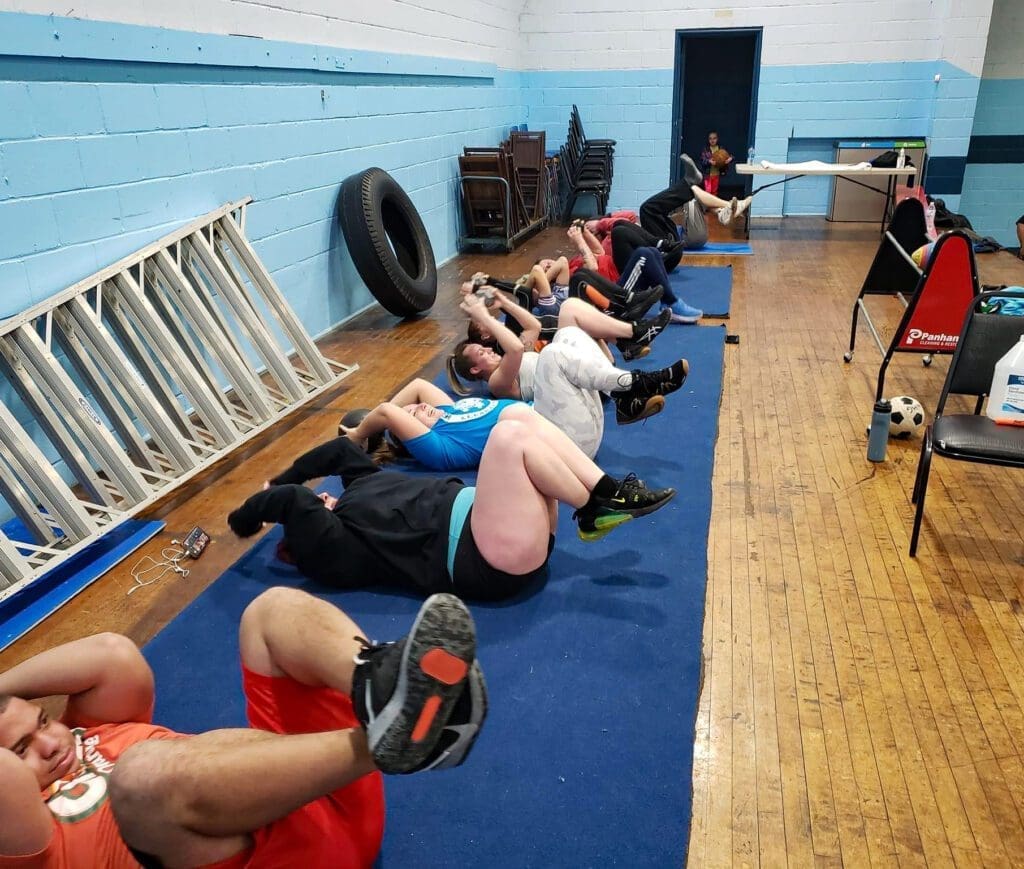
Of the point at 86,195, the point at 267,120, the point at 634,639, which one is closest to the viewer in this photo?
the point at 634,639

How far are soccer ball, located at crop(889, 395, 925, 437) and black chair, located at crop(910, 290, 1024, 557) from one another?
1.04ft

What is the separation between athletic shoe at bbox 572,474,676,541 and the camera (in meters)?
2.34

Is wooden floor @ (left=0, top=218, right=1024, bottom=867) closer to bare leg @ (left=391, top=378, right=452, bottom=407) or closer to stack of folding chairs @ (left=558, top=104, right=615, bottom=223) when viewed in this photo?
bare leg @ (left=391, top=378, right=452, bottom=407)

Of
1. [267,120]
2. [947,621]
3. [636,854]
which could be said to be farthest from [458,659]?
[267,120]

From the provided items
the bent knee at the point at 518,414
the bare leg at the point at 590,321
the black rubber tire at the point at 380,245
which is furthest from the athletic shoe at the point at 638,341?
the black rubber tire at the point at 380,245

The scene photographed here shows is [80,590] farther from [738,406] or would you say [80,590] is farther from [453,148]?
[453,148]

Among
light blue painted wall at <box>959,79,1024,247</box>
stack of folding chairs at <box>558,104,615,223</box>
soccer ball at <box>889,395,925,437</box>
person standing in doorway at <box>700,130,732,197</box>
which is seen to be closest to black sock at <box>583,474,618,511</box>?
soccer ball at <box>889,395,925,437</box>

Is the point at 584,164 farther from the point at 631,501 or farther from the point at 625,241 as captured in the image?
the point at 631,501

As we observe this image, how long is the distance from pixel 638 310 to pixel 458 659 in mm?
3687

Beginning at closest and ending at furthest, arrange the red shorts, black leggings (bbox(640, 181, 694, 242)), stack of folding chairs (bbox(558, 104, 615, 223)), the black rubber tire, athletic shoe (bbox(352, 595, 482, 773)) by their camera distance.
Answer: athletic shoe (bbox(352, 595, 482, 773)) → the red shorts → the black rubber tire → black leggings (bbox(640, 181, 694, 242)) → stack of folding chairs (bbox(558, 104, 615, 223))

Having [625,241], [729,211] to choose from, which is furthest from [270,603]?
[729,211]

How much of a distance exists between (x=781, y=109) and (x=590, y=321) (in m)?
6.89

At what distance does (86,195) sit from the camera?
128 inches

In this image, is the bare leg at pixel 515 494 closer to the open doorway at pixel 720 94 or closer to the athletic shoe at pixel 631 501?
the athletic shoe at pixel 631 501
